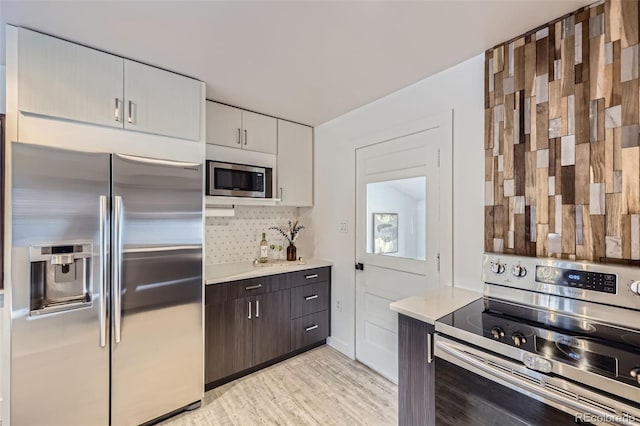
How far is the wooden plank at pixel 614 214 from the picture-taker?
4.40 ft

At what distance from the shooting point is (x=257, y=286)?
2.56 meters

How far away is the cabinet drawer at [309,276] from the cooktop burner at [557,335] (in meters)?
1.60

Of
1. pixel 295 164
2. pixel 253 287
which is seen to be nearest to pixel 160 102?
pixel 295 164

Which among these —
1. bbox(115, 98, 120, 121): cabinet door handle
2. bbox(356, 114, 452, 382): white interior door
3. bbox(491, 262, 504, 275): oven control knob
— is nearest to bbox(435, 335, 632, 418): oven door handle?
bbox(491, 262, 504, 275): oven control knob

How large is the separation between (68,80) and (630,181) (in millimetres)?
2970

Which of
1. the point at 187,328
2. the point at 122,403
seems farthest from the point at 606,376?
the point at 122,403

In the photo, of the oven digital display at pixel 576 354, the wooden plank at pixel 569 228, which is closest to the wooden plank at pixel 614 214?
the wooden plank at pixel 569 228

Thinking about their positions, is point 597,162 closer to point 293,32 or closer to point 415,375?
point 415,375

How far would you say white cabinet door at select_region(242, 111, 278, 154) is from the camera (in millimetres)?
2811

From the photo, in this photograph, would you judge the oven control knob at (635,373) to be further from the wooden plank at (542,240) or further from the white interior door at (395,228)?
the white interior door at (395,228)

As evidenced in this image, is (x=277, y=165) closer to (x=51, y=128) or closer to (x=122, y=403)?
(x=51, y=128)

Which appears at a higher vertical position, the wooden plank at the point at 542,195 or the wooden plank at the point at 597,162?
the wooden plank at the point at 597,162

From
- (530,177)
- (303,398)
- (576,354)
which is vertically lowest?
(303,398)

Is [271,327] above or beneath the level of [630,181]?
beneath
